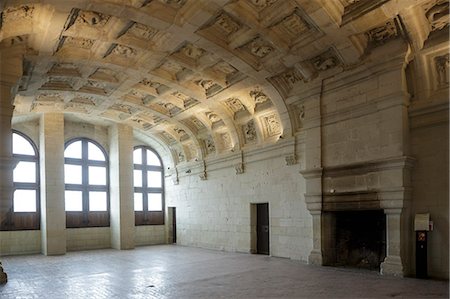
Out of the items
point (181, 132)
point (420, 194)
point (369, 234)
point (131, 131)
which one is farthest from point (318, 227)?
point (131, 131)

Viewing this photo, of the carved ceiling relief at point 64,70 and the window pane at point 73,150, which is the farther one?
the window pane at point 73,150

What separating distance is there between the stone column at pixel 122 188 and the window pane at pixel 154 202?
227 centimetres

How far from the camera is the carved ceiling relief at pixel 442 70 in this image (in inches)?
372

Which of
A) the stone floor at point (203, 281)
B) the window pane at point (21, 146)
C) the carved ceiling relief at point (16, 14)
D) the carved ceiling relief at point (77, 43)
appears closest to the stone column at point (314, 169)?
the stone floor at point (203, 281)

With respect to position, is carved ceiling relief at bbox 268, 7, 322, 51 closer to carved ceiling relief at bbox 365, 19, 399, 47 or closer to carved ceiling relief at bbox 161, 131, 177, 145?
carved ceiling relief at bbox 365, 19, 399, 47

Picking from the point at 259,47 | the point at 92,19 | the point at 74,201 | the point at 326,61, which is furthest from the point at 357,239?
the point at 74,201

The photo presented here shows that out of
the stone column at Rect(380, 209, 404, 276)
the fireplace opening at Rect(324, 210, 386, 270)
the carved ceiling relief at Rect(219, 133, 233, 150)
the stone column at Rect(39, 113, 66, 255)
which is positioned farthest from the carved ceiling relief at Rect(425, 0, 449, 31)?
the stone column at Rect(39, 113, 66, 255)

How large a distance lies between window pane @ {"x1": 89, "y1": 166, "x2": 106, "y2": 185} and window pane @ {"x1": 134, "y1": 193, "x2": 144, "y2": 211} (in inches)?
76.1

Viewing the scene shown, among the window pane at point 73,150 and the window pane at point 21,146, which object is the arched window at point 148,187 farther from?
the window pane at point 21,146

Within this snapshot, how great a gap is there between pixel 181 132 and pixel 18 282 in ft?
35.8

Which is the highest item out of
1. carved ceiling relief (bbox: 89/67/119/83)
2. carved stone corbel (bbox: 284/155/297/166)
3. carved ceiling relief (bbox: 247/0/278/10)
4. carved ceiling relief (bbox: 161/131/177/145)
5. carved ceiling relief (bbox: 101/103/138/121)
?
carved ceiling relief (bbox: 247/0/278/10)

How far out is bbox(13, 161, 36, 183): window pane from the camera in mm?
17438

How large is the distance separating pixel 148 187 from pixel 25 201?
6142mm

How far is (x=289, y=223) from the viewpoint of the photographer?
527 inches
